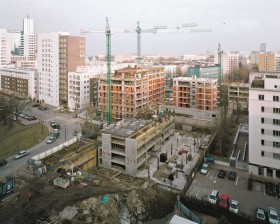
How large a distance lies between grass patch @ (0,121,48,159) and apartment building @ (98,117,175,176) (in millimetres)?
8648

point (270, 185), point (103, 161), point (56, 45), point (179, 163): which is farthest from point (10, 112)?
point (270, 185)

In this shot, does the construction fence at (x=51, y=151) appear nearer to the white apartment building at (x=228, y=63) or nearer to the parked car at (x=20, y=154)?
the parked car at (x=20, y=154)

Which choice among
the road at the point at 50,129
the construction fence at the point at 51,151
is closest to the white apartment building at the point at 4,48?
the road at the point at 50,129

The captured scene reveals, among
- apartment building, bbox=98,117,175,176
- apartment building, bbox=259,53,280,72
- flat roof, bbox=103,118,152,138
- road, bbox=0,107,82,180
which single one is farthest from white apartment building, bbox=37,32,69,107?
apartment building, bbox=259,53,280,72

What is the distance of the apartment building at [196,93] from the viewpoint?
36.5 m

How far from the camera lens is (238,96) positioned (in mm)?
41438

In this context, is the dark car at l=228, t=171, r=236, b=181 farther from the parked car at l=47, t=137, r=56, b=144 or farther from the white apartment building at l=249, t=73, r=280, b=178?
the parked car at l=47, t=137, r=56, b=144

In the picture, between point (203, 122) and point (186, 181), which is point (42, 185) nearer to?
point (186, 181)

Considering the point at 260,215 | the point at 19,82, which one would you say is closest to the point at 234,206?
the point at 260,215

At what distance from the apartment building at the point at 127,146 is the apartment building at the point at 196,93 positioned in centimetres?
1444

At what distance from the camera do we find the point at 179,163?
23359 millimetres

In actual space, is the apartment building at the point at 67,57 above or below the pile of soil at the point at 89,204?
above

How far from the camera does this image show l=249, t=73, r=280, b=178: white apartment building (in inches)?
779

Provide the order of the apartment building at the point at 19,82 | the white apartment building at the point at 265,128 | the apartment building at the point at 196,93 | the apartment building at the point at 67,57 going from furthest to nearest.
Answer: the apartment building at the point at 19,82 < the apartment building at the point at 67,57 < the apartment building at the point at 196,93 < the white apartment building at the point at 265,128
